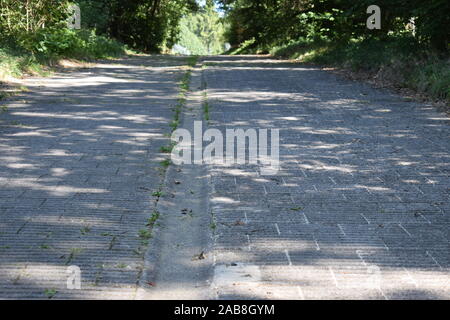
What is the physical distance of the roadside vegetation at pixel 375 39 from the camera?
12828mm

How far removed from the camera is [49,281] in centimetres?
359

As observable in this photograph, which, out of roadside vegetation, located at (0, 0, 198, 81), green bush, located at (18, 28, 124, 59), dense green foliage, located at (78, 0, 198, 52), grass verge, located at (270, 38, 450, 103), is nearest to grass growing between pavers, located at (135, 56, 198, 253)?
roadside vegetation, located at (0, 0, 198, 81)

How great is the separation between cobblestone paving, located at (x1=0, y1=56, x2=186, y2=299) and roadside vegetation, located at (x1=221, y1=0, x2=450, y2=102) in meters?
6.41

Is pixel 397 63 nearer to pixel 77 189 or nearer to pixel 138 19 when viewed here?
pixel 77 189

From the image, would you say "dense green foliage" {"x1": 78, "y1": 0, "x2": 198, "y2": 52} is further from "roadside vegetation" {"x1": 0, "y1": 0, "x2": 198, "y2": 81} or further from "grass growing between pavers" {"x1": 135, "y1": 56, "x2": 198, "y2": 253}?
"grass growing between pavers" {"x1": 135, "y1": 56, "x2": 198, "y2": 253}

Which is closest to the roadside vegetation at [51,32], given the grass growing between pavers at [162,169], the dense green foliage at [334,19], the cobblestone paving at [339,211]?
the grass growing between pavers at [162,169]

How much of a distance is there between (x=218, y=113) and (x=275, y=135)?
86.1 inches

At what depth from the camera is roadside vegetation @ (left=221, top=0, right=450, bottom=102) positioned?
42.1 feet

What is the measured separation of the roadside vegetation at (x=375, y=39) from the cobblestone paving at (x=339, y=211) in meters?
3.59

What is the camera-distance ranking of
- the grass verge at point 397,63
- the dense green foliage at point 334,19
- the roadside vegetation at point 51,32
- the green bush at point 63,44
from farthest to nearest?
1. the green bush at point 63,44
2. the roadside vegetation at point 51,32
3. the dense green foliage at point 334,19
4. the grass verge at point 397,63

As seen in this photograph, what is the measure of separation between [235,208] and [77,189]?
1.65m

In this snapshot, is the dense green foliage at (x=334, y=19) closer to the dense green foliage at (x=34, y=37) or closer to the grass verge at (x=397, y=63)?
Answer: the grass verge at (x=397, y=63)

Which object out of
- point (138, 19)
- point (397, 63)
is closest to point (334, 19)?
point (397, 63)

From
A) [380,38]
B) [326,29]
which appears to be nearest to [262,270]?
[380,38]
